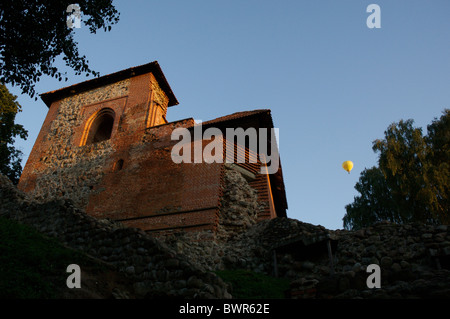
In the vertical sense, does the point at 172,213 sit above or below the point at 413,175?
below

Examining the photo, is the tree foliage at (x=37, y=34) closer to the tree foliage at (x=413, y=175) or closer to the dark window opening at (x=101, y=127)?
the dark window opening at (x=101, y=127)

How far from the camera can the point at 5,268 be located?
5.15 meters

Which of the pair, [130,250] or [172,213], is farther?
[172,213]

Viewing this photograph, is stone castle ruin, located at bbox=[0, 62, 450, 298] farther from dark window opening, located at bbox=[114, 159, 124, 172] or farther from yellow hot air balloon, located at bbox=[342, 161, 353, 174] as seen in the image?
yellow hot air balloon, located at bbox=[342, 161, 353, 174]

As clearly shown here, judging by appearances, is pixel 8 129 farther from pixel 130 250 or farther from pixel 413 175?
pixel 413 175

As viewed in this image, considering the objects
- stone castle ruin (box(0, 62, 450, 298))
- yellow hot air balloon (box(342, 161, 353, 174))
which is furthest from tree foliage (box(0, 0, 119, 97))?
yellow hot air balloon (box(342, 161, 353, 174))

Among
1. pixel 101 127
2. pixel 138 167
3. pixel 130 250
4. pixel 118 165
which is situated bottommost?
pixel 130 250

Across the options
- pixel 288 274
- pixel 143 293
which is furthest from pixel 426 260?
pixel 143 293

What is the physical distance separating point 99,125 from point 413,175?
59.1ft

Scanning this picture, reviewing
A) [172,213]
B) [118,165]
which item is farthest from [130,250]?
[118,165]

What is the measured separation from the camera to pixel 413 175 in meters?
16.8

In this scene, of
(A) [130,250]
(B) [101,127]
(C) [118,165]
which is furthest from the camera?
(B) [101,127]

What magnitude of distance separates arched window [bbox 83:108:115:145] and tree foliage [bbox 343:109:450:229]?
53.2ft

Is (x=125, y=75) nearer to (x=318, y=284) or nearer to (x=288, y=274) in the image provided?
(x=288, y=274)
